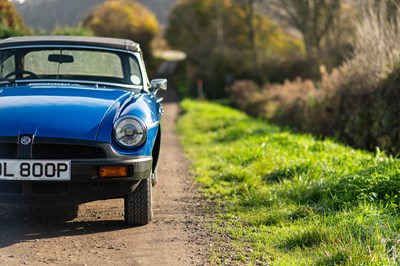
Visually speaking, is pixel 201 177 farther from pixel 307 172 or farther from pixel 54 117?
pixel 54 117

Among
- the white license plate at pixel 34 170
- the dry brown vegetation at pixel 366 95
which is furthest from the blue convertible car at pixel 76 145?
the dry brown vegetation at pixel 366 95

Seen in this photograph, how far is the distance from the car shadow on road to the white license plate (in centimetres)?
55

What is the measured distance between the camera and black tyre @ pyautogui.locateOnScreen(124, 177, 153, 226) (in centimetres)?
557

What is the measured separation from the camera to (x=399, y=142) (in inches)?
464

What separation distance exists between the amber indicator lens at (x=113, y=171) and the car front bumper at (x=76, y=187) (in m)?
0.03

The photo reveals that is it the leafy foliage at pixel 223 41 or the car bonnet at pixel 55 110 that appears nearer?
the car bonnet at pixel 55 110

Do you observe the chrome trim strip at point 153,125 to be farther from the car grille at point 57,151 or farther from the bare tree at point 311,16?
the bare tree at point 311,16

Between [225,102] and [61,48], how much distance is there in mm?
28617

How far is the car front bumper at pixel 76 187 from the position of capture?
16.4ft

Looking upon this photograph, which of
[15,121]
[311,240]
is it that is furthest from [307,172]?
[15,121]

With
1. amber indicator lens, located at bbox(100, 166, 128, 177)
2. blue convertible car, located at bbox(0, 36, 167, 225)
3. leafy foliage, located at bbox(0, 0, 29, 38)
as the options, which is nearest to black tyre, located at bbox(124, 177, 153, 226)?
blue convertible car, located at bbox(0, 36, 167, 225)

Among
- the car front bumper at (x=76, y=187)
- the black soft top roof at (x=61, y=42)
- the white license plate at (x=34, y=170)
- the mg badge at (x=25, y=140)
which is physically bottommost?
the car front bumper at (x=76, y=187)

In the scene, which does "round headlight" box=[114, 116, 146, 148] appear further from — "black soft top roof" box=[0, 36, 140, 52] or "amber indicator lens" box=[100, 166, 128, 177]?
"black soft top roof" box=[0, 36, 140, 52]

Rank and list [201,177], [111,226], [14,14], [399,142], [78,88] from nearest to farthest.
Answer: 1. [111,226]
2. [78,88]
3. [201,177]
4. [399,142]
5. [14,14]
